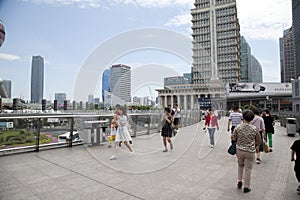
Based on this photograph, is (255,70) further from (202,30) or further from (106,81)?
(106,81)

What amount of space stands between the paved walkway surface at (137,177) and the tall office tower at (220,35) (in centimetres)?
8080

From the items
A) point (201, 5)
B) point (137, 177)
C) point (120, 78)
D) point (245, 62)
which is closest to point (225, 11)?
point (201, 5)

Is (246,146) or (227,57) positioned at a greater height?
(227,57)

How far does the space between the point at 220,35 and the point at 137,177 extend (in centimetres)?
9221

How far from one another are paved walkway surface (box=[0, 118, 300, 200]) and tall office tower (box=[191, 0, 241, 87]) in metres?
80.8

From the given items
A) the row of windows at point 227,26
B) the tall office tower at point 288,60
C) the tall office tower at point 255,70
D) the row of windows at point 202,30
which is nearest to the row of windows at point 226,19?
the row of windows at point 227,26

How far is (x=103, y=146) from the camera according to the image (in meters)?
7.32

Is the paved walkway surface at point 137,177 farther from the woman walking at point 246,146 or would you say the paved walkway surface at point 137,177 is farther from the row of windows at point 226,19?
the row of windows at point 226,19

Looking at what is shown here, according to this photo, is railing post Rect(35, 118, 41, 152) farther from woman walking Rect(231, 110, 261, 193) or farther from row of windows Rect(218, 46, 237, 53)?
row of windows Rect(218, 46, 237, 53)

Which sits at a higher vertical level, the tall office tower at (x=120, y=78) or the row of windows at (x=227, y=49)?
the row of windows at (x=227, y=49)

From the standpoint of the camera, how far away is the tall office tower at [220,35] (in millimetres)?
82688

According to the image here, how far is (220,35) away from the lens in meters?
85.6

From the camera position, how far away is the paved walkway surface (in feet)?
10.8

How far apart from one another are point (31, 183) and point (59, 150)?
296 centimetres
